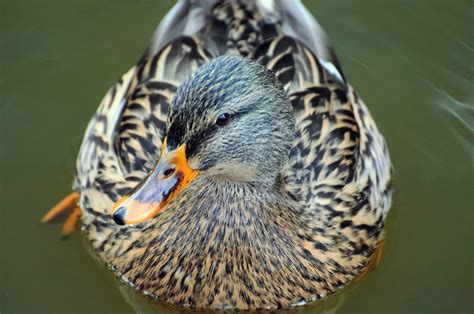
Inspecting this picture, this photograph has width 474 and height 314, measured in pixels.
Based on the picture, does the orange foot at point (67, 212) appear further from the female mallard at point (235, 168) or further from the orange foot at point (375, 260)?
the orange foot at point (375, 260)

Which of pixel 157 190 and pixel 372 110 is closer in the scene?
pixel 157 190


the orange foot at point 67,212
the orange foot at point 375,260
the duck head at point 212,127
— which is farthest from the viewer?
the orange foot at point 67,212

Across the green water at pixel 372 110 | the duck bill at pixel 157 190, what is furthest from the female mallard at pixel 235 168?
the green water at pixel 372 110

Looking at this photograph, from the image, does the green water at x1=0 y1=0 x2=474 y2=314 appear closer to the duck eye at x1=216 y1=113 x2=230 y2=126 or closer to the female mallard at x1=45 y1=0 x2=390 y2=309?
the female mallard at x1=45 y1=0 x2=390 y2=309

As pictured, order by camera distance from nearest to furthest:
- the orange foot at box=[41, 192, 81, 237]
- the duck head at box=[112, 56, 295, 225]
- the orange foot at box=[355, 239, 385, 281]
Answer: the duck head at box=[112, 56, 295, 225] < the orange foot at box=[355, 239, 385, 281] < the orange foot at box=[41, 192, 81, 237]

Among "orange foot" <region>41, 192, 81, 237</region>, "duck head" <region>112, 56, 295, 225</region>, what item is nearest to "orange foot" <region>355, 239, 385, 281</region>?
"duck head" <region>112, 56, 295, 225</region>

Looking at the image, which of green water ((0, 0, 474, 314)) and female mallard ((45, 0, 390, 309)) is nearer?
female mallard ((45, 0, 390, 309))

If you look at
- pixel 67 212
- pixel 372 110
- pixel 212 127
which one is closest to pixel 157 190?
pixel 212 127

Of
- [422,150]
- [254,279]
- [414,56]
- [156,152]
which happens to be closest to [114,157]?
[156,152]

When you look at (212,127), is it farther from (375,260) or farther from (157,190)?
(375,260)
